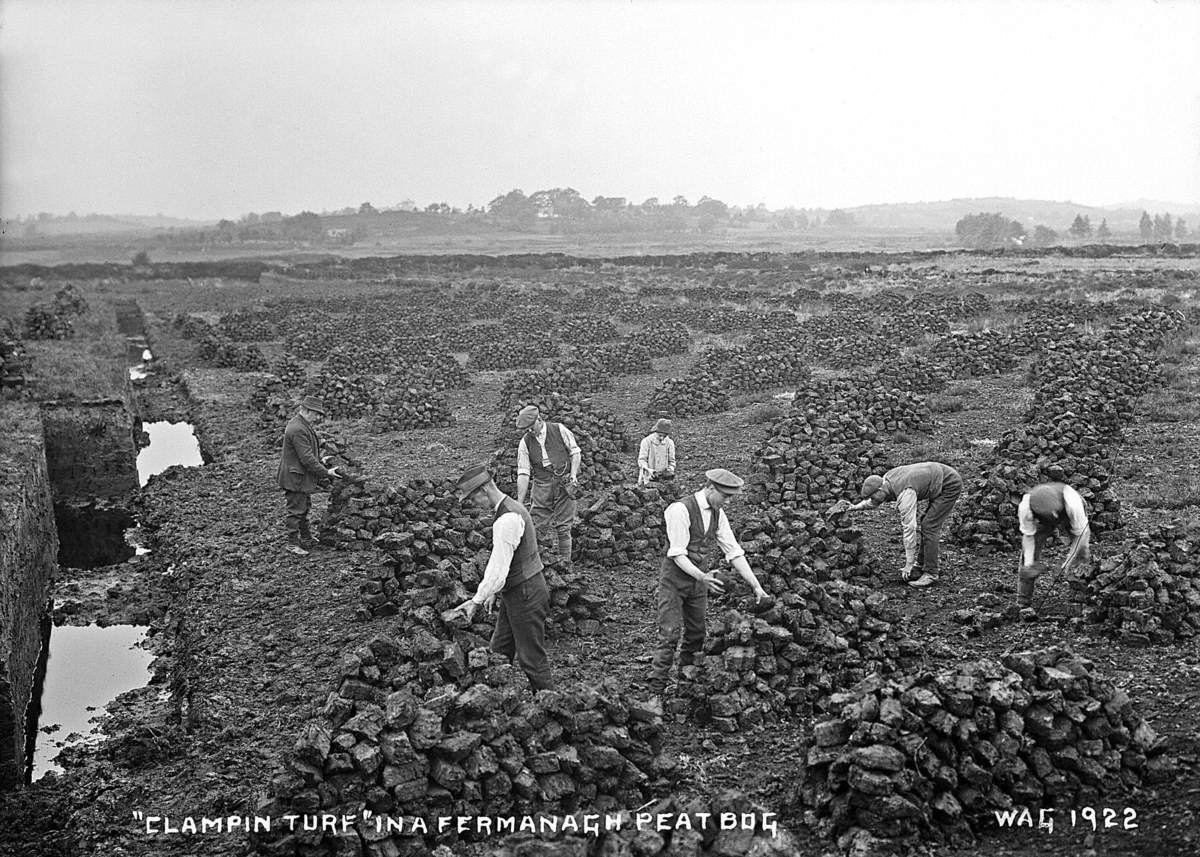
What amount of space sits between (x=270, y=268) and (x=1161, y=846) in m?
76.7

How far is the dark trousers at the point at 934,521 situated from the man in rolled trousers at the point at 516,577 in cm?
500

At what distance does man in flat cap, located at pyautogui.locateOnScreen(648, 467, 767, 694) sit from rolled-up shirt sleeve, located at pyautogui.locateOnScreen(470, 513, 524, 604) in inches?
52.2

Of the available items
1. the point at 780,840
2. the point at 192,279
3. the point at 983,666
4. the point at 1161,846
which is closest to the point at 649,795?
the point at 780,840

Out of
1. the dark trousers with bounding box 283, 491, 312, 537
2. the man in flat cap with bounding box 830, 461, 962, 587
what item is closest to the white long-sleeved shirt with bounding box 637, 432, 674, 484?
the man in flat cap with bounding box 830, 461, 962, 587

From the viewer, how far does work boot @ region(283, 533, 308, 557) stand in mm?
12906

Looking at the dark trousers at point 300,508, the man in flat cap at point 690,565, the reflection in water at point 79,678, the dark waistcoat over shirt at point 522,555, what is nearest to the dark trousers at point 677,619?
the man in flat cap at point 690,565

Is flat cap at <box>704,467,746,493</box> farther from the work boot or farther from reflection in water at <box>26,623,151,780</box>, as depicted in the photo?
the work boot

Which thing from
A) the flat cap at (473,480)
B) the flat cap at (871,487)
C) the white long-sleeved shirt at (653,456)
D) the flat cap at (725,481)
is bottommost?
the white long-sleeved shirt at (653,456)

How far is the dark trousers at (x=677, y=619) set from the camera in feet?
26.8

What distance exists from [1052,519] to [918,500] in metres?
1.63

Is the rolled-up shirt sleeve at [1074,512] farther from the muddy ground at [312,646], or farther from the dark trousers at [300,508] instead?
the dark trousers at [300,508]

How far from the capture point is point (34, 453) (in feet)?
50.3

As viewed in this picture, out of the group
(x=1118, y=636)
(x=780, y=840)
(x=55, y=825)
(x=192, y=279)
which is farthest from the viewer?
(x=192, y=279)

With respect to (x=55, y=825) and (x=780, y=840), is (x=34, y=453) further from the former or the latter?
(x=780, y=840)
